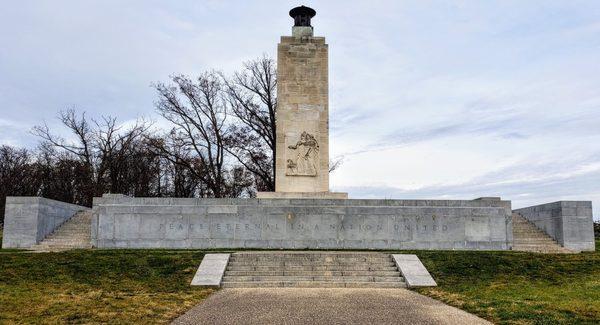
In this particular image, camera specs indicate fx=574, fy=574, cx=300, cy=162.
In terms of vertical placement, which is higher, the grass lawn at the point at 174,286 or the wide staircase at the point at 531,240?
the wide staircase at the point at 531,240

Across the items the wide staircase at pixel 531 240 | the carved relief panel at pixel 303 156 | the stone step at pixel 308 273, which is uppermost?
the carved relief panel at pixel 303 156

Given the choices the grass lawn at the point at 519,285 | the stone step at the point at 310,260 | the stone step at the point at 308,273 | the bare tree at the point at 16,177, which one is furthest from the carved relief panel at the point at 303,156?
the bare tree at the point at 16,177

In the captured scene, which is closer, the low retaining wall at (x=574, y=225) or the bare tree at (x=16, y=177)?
the low retaining wall at (x=574, y=225)

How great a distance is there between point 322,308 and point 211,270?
6010 millimetres

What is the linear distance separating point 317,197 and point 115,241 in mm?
9236

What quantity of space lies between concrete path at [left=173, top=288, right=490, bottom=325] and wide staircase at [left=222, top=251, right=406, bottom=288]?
1.06 meters

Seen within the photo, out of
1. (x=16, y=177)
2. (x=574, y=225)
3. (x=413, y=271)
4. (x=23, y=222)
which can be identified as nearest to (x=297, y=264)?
(x=413, y=271)

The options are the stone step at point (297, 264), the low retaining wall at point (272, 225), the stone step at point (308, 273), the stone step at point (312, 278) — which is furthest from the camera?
the low retaining wall at point (272, 225)

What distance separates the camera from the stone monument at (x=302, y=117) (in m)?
27.7

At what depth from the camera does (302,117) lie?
2803 cm

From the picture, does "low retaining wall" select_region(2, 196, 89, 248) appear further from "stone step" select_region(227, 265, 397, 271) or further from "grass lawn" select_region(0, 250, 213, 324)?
"stone step" select_region(227, 265, 397, 271)

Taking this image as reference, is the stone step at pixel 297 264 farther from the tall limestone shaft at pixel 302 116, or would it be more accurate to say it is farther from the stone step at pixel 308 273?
the tall limestone shaft at pixel 302 116

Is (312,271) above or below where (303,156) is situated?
below

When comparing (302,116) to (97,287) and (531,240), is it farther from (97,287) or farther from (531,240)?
(97,287)
